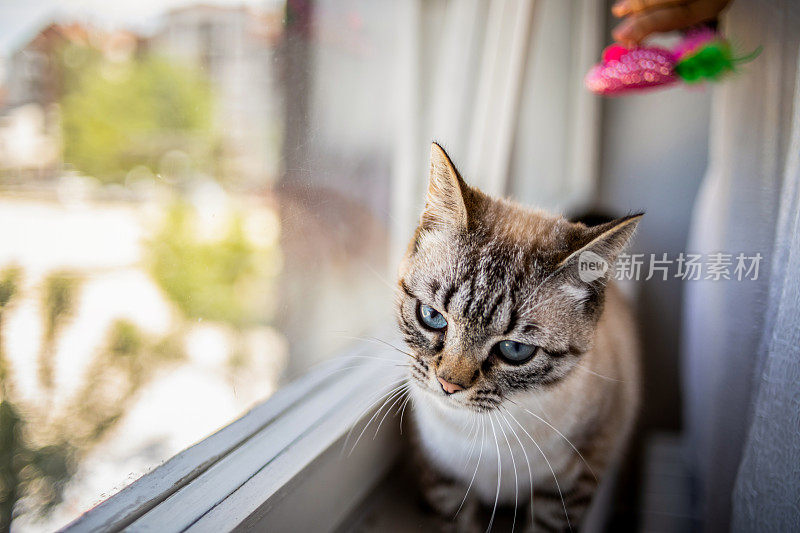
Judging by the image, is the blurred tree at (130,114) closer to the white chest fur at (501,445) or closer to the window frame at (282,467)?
the window frame at (282,467)

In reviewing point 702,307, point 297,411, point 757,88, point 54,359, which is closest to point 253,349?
point 297,411

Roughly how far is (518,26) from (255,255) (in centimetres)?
73

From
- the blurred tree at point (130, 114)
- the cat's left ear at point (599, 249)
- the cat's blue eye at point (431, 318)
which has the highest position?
the blurred tree at point (130, 114)

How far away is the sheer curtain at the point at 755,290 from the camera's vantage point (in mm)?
578

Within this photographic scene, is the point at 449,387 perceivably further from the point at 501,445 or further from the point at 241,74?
the point at 241,74

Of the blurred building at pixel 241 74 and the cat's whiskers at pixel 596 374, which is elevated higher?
the blurred building at pixel 241 74

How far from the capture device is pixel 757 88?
0.65 m

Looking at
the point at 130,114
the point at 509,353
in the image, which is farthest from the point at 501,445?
the point at 130,114

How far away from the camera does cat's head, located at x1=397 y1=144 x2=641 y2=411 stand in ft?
2.28

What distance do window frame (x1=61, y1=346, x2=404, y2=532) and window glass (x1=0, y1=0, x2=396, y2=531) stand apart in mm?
28

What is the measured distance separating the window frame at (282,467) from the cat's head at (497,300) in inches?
7.7

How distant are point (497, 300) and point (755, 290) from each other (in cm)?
35

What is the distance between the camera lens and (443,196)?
2.46 ft

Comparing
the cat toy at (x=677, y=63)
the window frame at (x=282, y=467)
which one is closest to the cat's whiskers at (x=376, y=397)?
the window frame at (x=282, y=467)
